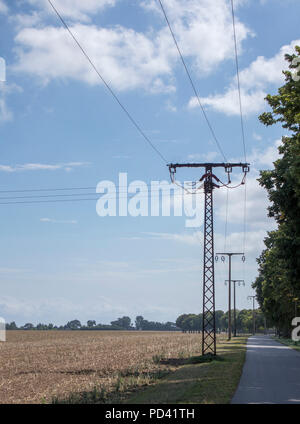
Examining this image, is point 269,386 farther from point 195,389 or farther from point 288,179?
Answer: point 288,179

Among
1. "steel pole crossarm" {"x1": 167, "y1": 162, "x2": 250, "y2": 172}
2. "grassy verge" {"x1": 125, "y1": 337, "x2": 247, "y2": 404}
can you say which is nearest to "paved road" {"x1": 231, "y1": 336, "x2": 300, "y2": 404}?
"grassy verge" {"x1": 125, "y1": 337, "x2": 247, "y2": 404}

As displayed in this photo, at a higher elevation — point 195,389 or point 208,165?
point 208,165

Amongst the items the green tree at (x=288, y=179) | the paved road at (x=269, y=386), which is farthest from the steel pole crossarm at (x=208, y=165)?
the paved road at (x=269, y=386)

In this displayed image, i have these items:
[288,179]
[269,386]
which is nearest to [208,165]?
[288,179]

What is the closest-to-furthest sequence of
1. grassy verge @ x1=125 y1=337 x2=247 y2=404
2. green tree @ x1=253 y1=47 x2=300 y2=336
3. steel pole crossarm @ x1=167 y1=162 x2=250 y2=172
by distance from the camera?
grassy verge @ x1=125 y1=337 x2=247 y2=404, green tree @ x1=253 y1=47 x2=300 y2=336, steel pole crossarm @ x1=167 y1=162 x2=250 y2=172

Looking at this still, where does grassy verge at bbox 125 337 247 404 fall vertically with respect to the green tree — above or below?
below

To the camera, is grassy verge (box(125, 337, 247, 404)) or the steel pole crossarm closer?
grassy verge (box(125, 337, 247, 404))

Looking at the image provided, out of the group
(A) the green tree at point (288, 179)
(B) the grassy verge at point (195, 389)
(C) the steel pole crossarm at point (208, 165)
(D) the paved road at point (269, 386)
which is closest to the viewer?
(B) the grassy verge at point (195, 389)

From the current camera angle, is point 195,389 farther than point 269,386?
No

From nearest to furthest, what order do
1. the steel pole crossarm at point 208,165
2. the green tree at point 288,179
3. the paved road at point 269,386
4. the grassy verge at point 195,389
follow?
1. the grassy verge at point 195,389
2. the paved road at point 269,386
3. the green tree at point 288,179
4. the steel pole crossarm at point 208,165

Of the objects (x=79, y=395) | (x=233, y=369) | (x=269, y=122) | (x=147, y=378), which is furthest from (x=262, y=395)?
(x=269, y=122)

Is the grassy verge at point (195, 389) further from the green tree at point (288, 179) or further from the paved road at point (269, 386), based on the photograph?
the green tree at point (288, 179)

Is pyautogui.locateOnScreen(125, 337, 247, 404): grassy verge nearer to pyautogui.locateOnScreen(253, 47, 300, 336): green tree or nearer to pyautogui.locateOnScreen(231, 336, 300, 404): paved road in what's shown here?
pyautogui.locateOnScreen(231, 336, 300, 404): paved road
